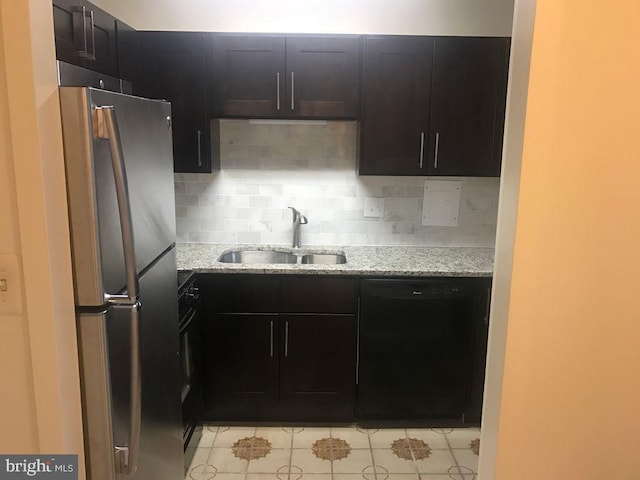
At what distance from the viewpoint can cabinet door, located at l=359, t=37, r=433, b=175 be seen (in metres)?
2.86

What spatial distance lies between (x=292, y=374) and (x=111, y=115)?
1.98m

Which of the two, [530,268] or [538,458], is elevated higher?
[530,268]

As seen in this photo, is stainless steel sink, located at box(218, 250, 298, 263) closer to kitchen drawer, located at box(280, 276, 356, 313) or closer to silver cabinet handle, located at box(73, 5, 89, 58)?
kitchen drawer, located at box(280, 276, 356, 313)

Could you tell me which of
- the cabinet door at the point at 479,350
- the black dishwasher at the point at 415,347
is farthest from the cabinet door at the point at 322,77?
the cabinet door at the point at 479,350

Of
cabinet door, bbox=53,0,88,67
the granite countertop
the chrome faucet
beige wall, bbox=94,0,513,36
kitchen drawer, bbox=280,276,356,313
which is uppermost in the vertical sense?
beige wall, bbox=94,0,513,36

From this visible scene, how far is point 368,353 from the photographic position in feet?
9.49

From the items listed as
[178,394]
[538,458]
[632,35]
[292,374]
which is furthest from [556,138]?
[292,374]

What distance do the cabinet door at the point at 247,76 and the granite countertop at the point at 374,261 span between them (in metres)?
0.83

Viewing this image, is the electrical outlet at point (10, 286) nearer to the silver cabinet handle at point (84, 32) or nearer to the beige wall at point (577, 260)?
the beige wall at point (577, 260)

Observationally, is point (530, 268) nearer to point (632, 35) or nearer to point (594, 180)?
point (594, 180)

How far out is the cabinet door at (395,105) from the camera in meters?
2.86

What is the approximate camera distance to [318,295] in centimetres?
284

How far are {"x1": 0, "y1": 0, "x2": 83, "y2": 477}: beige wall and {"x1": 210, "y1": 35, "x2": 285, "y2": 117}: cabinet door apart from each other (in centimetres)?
176

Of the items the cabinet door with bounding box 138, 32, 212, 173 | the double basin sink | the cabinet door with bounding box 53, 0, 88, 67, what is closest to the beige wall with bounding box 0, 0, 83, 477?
the cabinet door with bounding box 53, 0, 88, 67
